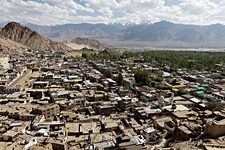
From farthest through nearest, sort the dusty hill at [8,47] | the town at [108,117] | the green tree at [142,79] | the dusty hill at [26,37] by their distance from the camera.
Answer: the dusty hill at [26,37] → the dusty hill at [8,47] → the green tree at [142,79] → the town at [108,117]

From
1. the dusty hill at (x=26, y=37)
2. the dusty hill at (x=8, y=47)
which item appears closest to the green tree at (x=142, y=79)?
the dusty hill at (x=8, y=47)

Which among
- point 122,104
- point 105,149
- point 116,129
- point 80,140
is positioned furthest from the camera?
point 122,104

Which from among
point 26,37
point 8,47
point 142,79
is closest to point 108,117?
point 142,79

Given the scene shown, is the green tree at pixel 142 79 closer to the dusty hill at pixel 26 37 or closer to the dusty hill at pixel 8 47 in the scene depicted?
the dusty hill at pixel 8 47

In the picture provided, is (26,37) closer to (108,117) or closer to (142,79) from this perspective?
(142,79)

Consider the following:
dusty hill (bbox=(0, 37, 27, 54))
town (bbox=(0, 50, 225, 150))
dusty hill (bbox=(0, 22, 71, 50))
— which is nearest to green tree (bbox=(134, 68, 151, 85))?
town (bbox=(0, 50, 225, 150))

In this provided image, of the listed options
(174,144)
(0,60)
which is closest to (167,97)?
(174,144)

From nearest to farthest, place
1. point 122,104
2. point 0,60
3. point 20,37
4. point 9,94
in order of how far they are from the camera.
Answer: point 122,104, point 9,94, point 0,60, point 20,37

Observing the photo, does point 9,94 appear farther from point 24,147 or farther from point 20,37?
point 20,37
